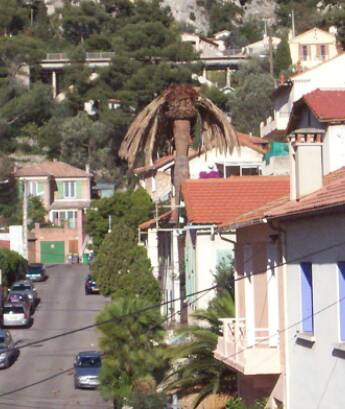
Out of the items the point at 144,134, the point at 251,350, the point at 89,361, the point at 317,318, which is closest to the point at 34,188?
the point at 89,361

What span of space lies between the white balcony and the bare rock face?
474 feet

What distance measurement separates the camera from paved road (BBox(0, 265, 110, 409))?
4088 cm

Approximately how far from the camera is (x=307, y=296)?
19969 millimetres

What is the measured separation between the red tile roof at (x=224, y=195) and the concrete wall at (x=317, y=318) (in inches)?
558

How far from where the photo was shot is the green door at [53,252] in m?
95.1

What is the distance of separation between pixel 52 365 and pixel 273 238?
2816 centimetres

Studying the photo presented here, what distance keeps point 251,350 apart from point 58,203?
84446 mm

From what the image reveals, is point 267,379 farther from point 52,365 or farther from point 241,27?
point 241,27

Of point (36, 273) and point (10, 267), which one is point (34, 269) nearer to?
point (36, 273)

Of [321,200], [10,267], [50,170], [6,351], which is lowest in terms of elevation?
[6,351]

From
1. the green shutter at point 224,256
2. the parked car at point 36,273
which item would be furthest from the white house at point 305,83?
the parked car at point 36,273

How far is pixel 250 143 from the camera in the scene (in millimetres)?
64812

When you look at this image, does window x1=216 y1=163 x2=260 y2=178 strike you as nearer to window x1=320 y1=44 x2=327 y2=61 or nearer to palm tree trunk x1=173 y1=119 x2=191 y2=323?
palm tree trunk x1=173 y1=119 x2=191 y2=323

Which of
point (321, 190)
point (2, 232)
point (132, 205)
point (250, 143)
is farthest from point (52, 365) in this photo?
point (2, 232)
